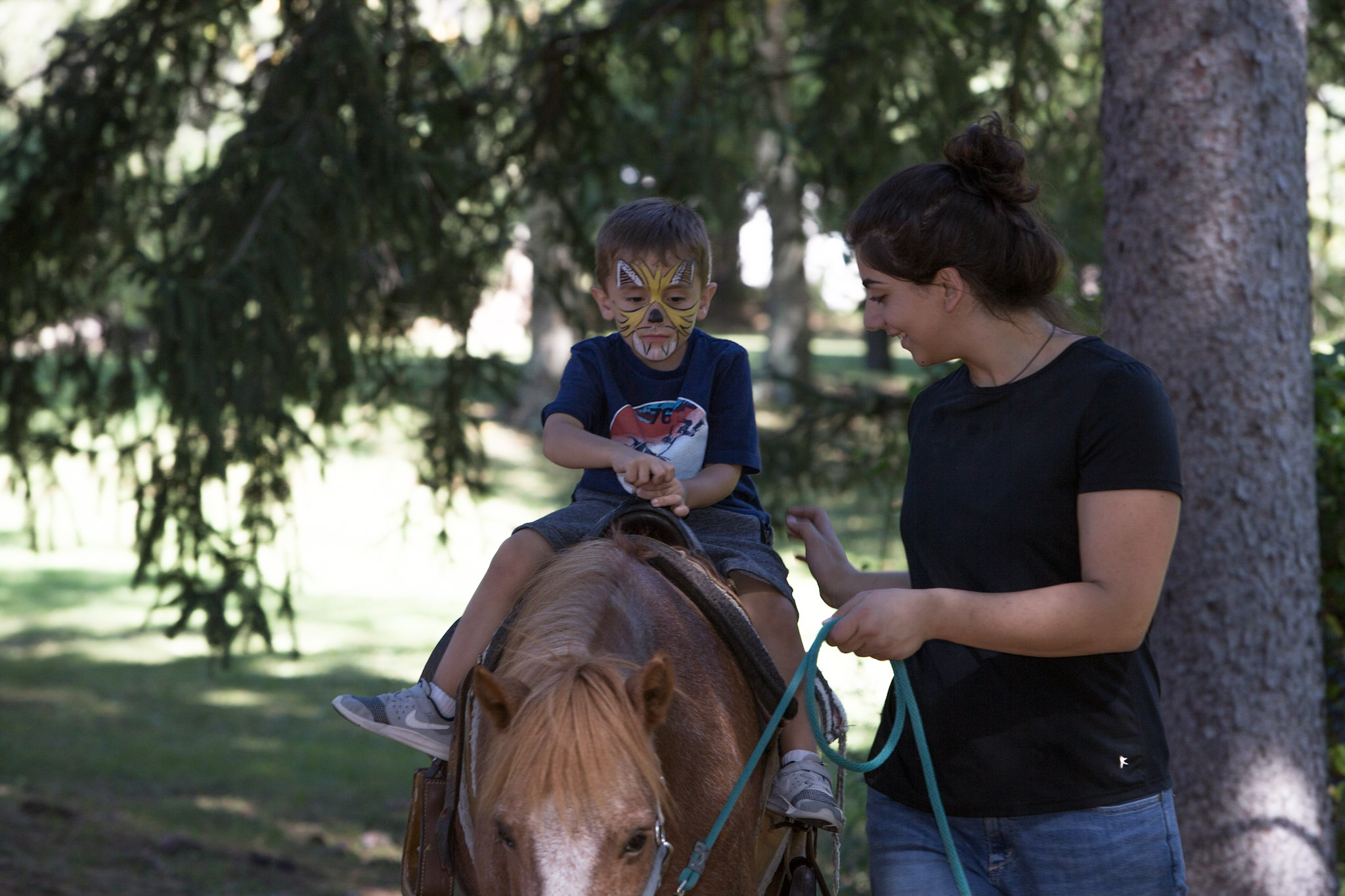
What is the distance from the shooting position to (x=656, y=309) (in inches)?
115

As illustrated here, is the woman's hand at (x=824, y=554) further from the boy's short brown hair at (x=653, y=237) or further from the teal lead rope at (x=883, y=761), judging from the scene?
the boy's short brown hair at (x=653, y=237)

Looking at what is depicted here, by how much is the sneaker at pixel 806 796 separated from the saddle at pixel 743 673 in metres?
0.04

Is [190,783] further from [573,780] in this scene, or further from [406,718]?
[573,780]

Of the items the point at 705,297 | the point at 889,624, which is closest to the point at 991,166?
the point at 889,624

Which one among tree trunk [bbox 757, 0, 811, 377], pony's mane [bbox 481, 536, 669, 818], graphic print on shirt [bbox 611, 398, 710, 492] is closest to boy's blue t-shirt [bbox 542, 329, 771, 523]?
graphic print on shirt [bbox 611, 398, 710, 492]

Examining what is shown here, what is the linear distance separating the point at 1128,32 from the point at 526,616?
2.77 meters

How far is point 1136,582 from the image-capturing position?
197 cm

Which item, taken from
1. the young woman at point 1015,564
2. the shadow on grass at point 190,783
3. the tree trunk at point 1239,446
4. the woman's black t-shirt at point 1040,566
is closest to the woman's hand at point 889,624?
the young woman at point 1015,564

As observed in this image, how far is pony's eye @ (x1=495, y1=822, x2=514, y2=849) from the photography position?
76.8 inches

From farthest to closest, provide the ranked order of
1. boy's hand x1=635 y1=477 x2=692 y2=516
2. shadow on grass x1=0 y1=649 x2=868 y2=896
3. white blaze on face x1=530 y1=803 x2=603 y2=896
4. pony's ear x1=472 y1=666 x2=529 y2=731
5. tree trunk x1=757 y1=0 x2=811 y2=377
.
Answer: tree trunk x1=757 y1=0 x2=811 y2=377, shadow on grass x1=0 y1=649 x2=868 y2=896, boy's hand x1=635 y1=477 x2=692 y2=516, pony's ear x1=472 y1=666 x2=529 y2=731, white blaze on face x1=530 y1=803 x2=603 y2=896

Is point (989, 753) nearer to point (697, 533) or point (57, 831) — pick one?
point (697, 533)

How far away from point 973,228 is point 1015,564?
0.58 metres

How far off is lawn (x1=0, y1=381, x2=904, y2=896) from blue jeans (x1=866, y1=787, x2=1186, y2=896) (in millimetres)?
2871

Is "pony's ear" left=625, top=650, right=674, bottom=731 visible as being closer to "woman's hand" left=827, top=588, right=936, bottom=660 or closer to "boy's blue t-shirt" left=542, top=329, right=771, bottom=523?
"woman's hand" left=827, top=588, right=936, bottom=660
